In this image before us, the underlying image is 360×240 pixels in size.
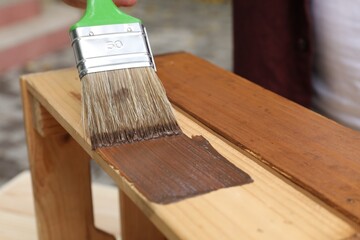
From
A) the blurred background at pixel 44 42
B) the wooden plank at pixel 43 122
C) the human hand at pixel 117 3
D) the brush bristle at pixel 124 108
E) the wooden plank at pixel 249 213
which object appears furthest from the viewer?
the blurred background at pixel 44 42

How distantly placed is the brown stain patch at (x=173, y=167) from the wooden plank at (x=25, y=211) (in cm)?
61

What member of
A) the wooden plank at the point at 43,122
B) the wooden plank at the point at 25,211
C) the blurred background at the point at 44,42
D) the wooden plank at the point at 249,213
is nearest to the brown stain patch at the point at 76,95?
the wooden plank at the point at 43,122

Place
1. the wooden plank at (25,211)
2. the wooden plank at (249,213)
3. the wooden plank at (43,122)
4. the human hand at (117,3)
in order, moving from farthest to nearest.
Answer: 1. the wooden plank at (25,211)
2. the wooden plank at (43,122)
3. the human hand at (117,3)
4. the wooden plank at (249,213)

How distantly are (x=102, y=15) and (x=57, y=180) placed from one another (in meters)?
0.37

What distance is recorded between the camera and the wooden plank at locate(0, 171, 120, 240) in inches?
47.0

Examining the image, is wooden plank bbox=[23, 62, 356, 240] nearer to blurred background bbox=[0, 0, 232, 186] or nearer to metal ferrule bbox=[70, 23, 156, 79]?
metal ferrule bbox=[70, 23, 156, 79]

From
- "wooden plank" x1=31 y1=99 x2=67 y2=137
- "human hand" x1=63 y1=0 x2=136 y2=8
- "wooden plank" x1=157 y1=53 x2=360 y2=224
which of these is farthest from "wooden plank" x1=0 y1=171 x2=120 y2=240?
"human hand" x1=63 y1=0 x2=136 y2=8

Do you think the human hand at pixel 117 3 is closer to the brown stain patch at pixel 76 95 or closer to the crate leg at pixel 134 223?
the brown stain patch at pixel 76 95

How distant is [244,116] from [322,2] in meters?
0.33

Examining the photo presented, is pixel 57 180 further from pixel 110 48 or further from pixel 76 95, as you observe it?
pixel 110 48

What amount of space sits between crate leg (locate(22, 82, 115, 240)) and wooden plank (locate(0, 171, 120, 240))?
8.0 inches

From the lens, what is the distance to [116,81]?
69 cm

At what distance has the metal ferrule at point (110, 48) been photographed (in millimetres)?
683

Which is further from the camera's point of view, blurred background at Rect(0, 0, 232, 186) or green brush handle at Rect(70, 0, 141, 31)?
blurred background at Rect(0, 0, 232, 186)
